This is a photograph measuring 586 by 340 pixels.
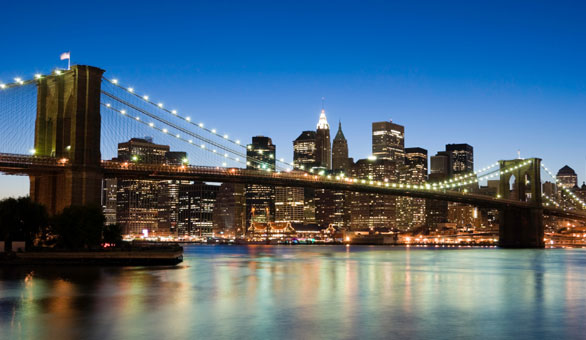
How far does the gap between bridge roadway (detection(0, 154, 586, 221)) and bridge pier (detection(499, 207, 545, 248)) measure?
156 centimetres

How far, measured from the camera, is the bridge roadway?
47.6 metres

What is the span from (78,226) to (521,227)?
7409 centimetres

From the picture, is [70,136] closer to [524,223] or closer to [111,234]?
[111,234]

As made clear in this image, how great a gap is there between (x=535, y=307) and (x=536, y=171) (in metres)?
87.7

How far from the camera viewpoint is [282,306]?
79.9 ft

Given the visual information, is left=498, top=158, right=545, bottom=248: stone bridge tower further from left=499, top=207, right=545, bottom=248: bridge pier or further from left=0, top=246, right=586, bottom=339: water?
left=0, top=246, right=586, bottom=339: water

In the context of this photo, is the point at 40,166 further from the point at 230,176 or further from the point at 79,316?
the point at 79,316

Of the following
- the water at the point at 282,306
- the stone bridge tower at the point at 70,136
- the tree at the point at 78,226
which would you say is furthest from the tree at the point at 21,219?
the water at the point at 282,306

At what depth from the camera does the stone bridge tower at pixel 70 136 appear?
161 ft

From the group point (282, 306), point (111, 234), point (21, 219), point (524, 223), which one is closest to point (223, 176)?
point (111, 234)

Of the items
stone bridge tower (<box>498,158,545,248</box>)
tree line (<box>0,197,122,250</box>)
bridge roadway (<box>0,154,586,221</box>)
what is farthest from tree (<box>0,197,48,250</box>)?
stone bridge tower (<box>498,158,545,248</box>)

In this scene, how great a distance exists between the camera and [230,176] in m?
65.1

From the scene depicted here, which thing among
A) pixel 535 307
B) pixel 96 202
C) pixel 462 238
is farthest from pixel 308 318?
pixel 462 238

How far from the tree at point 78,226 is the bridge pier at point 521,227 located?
68.8m
